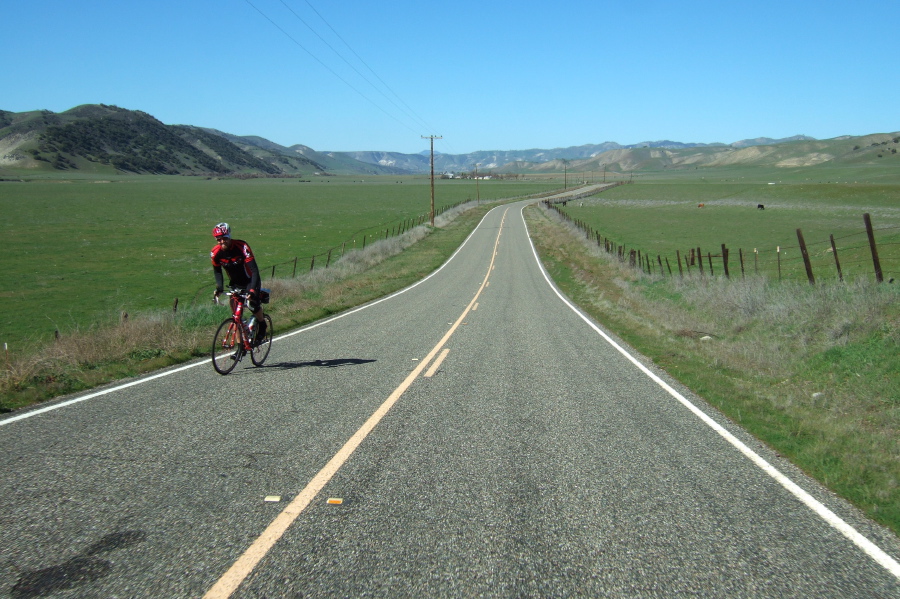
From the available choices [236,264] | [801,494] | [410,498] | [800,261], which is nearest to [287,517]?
[410,498]

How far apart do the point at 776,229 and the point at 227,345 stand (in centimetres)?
5030

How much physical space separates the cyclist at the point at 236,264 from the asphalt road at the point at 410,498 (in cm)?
141

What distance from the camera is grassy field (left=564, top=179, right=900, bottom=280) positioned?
86.6 feet

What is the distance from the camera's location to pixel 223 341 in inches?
364

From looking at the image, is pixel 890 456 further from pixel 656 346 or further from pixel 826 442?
pixel 656 346

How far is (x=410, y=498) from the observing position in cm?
474

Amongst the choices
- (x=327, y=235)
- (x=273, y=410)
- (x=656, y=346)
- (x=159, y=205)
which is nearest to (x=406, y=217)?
(x=327, y=235)

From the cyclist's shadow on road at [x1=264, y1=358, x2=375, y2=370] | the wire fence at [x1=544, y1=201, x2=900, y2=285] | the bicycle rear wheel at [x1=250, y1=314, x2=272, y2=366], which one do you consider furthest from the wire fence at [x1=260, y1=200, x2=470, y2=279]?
the wire fence at [x1=544, y1=201, x2=900, y2=285]

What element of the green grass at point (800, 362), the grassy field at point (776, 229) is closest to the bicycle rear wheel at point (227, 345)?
the green grass at point (800, 362)

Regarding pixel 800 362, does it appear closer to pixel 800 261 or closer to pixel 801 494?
pixel 801 494

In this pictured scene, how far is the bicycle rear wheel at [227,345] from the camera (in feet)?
30.1

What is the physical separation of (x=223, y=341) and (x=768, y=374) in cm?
901

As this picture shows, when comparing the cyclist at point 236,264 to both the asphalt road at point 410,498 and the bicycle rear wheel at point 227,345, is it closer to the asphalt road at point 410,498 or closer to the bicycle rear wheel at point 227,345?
the bicycle rear wheel at point 227,345

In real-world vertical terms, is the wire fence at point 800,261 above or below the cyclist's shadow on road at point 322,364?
above
